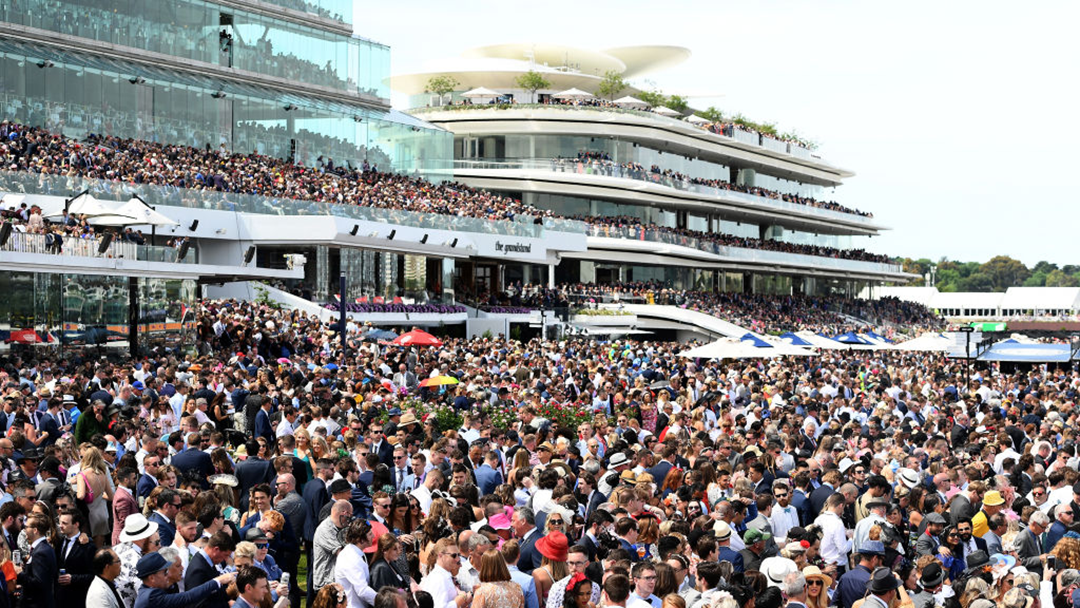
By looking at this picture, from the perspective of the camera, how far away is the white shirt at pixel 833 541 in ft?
34.3

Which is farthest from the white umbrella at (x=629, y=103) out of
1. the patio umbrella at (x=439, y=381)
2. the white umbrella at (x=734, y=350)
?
the patio umbrella at (x=439, y=381)

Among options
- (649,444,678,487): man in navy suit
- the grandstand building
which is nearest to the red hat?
(649,444,678,487): man in navy suit

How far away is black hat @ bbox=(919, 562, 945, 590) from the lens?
28.7 feet

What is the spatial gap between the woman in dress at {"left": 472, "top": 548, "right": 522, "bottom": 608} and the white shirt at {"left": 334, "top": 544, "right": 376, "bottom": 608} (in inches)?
34.8

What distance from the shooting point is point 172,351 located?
27547 mm

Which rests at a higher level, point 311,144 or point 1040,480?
point 311,144

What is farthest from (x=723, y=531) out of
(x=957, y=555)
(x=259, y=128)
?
(x=259, y=128)

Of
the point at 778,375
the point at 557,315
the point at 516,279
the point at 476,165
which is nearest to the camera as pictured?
the point at 778,375

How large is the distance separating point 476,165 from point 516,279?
1141 centimetres

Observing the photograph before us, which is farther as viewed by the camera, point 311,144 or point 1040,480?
point 311,144

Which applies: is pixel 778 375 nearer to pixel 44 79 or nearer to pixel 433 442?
pixel 433 442

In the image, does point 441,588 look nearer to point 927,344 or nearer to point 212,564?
point 212,564

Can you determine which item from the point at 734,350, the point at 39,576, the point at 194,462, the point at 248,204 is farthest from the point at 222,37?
the point at 39,576

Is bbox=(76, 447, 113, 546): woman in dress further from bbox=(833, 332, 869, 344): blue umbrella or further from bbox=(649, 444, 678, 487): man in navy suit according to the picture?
bbox=(833, 332, 869, 344): blue umbrella
